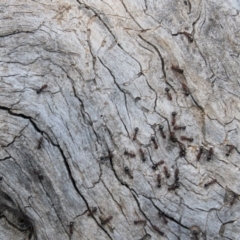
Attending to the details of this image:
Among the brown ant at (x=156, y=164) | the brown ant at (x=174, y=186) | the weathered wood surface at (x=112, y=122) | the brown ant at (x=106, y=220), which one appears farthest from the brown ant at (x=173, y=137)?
the brown ant at (x=106, y=220)

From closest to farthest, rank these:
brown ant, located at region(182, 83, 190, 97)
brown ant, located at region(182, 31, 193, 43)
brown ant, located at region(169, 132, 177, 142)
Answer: brown ant, located at region(169, 132, 177, 142), brown ant, located at region(182, 83, 190, 97), brown ant, located at region(182, 31, 193, 43)

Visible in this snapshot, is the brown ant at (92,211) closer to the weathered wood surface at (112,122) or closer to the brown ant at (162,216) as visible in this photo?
the weathered wood surface at (112,122)

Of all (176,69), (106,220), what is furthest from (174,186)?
(176,69)

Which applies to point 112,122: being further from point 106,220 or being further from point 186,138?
point 106,220

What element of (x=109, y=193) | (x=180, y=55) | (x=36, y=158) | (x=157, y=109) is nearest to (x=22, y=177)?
(x=36, y=158)

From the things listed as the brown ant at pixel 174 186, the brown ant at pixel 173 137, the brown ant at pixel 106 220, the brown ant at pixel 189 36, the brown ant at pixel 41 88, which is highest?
the brown ant at pixel 189 36

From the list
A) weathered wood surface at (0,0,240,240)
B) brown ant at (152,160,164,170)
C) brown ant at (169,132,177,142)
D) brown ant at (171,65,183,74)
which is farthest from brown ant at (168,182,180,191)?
brown ant at (171,65,183,74)

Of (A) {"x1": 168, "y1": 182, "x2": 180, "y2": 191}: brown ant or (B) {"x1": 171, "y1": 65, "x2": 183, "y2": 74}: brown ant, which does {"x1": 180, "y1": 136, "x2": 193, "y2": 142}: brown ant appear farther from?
(B) {"x1": 171, "y1": 65, "x2": 183, "y2": 74}: brown ant

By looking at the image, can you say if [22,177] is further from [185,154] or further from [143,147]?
[185,154]
